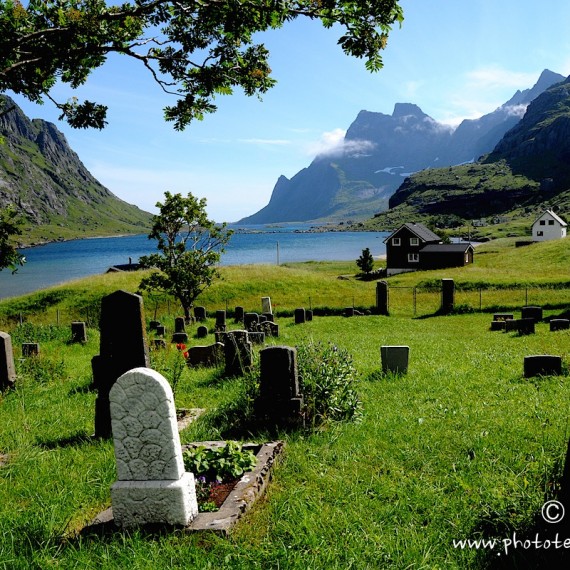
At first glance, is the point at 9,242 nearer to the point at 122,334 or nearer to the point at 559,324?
the point at 122,334

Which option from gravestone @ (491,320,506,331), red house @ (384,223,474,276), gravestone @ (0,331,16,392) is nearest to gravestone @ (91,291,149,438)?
gravestone @ (0,331,16,392)

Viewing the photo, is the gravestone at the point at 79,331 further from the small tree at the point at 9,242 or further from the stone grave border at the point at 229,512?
the stone grave border at the point at 229,512

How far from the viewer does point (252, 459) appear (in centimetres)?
625

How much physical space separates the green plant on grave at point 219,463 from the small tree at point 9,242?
374 inches

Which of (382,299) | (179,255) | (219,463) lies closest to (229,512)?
(219,463)

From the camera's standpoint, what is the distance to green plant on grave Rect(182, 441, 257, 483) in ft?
20.0

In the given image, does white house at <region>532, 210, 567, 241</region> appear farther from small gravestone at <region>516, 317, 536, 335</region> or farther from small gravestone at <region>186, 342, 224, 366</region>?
small gravestone at <region>186, 342, 224, 366</region>

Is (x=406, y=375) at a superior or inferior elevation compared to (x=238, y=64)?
inferior

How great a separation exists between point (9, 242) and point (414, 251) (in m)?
63.2

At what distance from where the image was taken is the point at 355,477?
6.13 metres

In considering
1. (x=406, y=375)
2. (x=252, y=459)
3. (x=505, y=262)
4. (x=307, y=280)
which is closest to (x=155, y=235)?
(x=307, y=280)

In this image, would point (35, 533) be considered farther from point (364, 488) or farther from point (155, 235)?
point (155, 235)

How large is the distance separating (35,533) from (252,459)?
8.07 feet

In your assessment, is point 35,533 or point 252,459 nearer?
point 35,533
